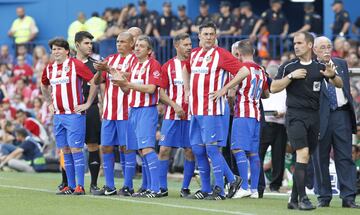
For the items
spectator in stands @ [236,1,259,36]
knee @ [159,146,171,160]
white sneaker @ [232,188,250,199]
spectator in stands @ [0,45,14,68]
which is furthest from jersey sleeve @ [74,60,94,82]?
spectator in stands @ [0,45,14,68]

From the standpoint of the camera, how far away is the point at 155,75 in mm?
14398

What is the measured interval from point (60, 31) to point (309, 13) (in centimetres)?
858

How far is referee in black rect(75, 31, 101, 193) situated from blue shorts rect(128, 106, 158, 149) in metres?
0.96

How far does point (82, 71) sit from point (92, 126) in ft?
2.83

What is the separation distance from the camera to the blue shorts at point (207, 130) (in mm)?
13938

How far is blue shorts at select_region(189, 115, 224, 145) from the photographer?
13938 mm

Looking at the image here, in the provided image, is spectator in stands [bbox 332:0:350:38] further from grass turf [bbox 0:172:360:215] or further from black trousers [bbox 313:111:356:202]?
black trousers [bbox 313:111:356:202]

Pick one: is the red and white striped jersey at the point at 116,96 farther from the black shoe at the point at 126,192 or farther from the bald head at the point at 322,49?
the bald head at the point at 322,49

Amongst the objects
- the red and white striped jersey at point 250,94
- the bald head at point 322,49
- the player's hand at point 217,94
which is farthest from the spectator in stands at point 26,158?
the bald head at point 322,49

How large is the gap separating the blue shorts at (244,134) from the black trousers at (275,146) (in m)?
1.63

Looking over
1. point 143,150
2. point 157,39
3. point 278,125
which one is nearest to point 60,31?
point 157,39

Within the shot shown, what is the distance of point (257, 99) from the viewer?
15.3m

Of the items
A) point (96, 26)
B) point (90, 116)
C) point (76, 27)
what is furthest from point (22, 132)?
point (90, 116)

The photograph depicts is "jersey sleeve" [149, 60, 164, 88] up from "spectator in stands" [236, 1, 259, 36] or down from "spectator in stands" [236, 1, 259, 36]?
down
